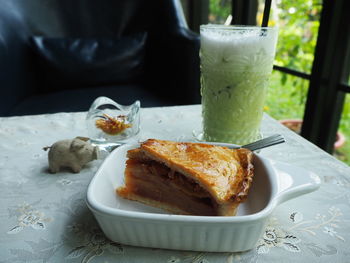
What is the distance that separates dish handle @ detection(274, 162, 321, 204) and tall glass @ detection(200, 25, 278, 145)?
0.84 feet

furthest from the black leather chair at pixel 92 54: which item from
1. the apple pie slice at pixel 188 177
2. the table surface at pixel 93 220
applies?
the apple pie slice at pixel 188 177

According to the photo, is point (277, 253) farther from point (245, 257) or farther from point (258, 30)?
point (258, 30)

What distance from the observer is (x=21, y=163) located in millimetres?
617

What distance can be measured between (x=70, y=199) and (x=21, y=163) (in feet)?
0.63

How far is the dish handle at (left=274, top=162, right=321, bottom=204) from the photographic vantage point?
0.40 meters

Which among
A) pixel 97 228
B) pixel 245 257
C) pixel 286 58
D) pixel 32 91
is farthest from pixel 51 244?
pixel 286 58

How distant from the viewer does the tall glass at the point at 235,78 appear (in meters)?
0.62

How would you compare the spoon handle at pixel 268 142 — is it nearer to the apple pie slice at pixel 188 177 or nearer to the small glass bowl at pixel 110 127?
the apple pie slice at pixel 188 177

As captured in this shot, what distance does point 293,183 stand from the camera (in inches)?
16.3

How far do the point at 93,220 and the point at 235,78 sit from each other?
411mm

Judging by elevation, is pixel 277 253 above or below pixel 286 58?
below

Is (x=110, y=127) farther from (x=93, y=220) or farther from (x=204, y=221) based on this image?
(x=204, y=221)

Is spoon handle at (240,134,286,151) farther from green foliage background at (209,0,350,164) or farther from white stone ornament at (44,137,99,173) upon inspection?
green foliage background at (209,0,350,164)

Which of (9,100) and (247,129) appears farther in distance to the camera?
(9,100)
